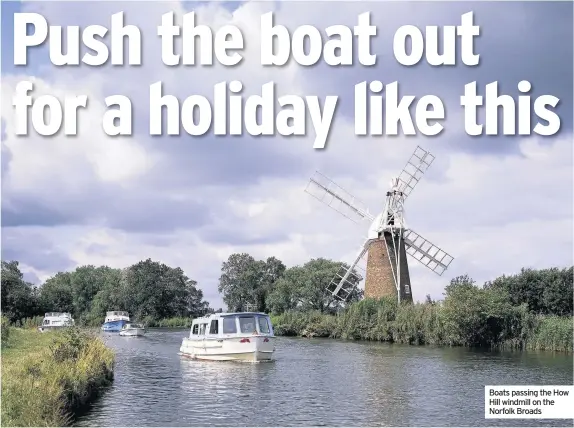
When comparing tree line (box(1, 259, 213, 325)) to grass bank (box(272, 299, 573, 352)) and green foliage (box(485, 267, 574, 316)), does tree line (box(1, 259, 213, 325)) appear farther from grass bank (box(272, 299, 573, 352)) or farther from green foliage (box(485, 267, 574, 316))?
green foliage (box(485, 267, 574, 316))

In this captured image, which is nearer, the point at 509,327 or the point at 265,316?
the point at 265,316

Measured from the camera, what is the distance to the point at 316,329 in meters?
71.1

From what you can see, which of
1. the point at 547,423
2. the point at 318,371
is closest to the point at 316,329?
the point at 318,371

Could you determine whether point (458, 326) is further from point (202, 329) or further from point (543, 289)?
point (202, 329)

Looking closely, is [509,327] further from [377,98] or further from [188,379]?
[377,98]

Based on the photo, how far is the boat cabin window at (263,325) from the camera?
3843 centimetres

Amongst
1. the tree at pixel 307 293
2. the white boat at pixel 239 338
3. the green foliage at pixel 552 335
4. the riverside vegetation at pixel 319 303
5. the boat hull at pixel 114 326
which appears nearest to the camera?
the white boat at pixel 239 338

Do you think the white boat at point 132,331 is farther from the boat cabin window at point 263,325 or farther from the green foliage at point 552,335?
the green foliage at point 552,335

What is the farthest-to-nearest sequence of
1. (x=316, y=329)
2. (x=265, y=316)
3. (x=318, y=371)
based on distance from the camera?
(x=316, y=329) < (x=265, y=316) < (x=318, y=371)

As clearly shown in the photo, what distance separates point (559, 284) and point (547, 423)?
1724 inches

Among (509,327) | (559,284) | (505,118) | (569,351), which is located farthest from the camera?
(559,284)

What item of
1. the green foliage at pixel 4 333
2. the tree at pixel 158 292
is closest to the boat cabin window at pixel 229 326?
the green foliage at pixel 4 333

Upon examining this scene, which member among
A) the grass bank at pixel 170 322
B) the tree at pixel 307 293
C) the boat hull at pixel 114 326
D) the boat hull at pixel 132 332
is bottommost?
the grass bank at pixel 170 322

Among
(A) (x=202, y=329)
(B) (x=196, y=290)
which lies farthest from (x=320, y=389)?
(B) (x=196, y=290)
